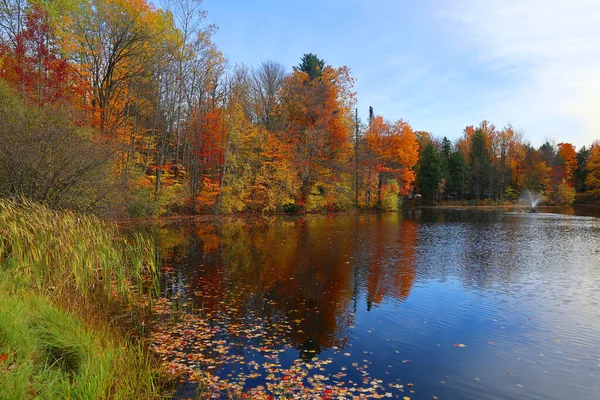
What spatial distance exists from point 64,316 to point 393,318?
6313 mm

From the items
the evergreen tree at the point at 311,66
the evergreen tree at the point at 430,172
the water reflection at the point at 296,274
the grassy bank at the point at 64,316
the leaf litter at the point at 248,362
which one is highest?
the evergreen tree at the point at 311,66

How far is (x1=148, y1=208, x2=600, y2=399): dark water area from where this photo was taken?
18.9 feet

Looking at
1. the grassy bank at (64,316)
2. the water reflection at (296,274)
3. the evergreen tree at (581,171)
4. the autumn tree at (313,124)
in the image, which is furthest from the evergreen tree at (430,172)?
the grassy bank at (64,316)

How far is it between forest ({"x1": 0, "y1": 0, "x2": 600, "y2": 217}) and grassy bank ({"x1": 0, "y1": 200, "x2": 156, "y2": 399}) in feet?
9.55

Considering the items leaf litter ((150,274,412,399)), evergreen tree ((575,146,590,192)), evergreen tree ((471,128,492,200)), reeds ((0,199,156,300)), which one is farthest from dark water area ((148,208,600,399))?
evergreen tree ((575,146,590,192))

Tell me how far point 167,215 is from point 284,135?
14.3 m

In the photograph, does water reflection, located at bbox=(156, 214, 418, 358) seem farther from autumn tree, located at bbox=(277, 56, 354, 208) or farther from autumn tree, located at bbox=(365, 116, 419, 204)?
autumn tree, located at bbox=(365, 116, 419, 204)

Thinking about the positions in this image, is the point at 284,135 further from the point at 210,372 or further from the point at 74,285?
the point at 210,372

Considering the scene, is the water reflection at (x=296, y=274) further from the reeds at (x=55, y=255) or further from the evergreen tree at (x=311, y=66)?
the evergreen tree at (x=311, y=66)

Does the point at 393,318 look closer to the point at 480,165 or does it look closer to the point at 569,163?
the point at 480,165

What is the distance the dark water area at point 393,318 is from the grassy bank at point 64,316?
0.93m

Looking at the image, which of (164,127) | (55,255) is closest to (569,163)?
(164,127)

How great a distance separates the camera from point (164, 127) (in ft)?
96.0

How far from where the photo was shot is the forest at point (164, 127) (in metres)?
12.4
